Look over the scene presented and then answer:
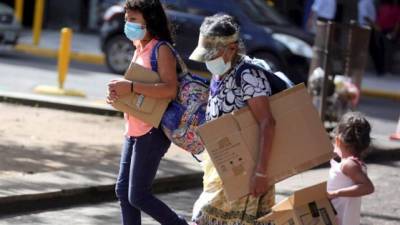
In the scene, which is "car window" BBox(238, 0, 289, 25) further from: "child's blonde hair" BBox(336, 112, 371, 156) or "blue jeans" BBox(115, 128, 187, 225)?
"child's blonde hair" BBox(336, 112, 371, 156)

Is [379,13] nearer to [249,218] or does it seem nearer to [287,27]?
[287,27]

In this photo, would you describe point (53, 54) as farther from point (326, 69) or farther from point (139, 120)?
point (139, 120)

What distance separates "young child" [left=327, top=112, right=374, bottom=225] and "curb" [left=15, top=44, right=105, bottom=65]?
14.4m

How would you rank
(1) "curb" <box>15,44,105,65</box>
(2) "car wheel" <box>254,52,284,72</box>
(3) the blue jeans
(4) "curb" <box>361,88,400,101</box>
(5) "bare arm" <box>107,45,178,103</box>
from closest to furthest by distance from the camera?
1. (5) "bare arm" <box>107,45,178,103</box>
2. (3) the blue jeans
3. (2) "car wheel" <box>254,52,284,72</box>
4. (4) "curb" <box>361,88,400,101</box>
5. (1) "curb" <box>15,44,105,65</box>

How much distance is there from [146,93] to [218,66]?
723 millimetres

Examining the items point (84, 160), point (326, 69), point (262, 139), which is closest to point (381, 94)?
point (326, 69)

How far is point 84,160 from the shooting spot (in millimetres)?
9070

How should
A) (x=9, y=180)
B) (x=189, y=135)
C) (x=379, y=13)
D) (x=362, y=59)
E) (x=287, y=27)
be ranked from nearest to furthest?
(x=189, y=135), (x=9, y=180), (x=362, y=59), (x=287, y=27), (x=379, y=13)

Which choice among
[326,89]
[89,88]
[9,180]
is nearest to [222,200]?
[9,180]

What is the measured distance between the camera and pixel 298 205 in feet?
16.4

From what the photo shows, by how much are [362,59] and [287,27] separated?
505 cm

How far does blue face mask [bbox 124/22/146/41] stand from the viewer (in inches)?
228

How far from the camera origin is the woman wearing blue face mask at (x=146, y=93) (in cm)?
567

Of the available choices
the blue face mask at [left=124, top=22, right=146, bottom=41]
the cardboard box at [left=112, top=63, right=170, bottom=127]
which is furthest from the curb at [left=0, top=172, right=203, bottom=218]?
the blue face mask at [left=124, top=22, right=146, bottom=41]
